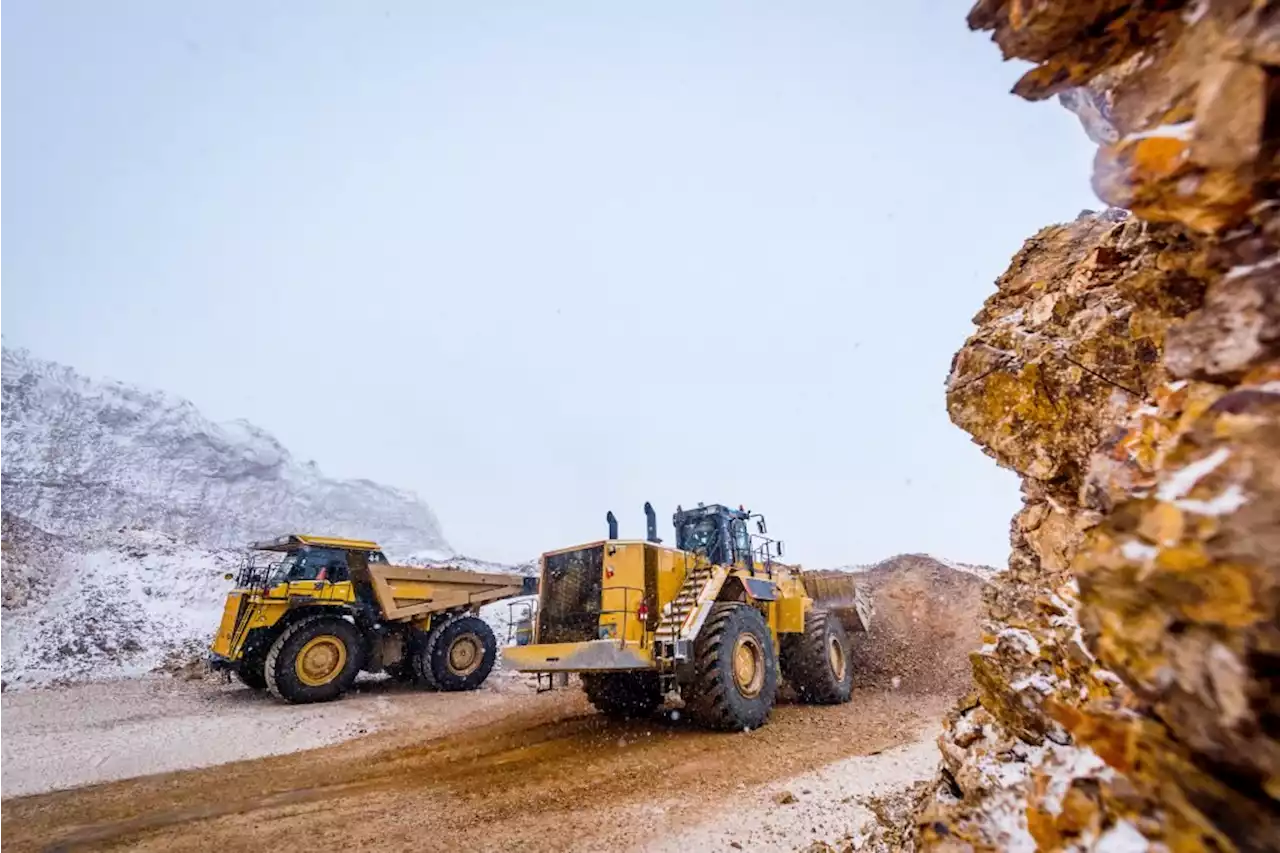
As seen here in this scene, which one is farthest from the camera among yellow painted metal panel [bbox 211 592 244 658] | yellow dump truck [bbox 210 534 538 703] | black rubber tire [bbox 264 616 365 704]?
yellow painted metal panel [bbox 211 592 244 658]

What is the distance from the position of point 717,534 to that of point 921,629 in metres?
7.34

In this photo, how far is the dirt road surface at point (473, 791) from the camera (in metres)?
4.83

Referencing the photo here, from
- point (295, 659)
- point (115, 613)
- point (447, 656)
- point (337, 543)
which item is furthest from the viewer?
point (115, 613)

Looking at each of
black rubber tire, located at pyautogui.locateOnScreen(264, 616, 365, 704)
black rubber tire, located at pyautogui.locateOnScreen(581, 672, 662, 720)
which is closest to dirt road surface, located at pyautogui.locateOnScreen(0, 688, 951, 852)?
black rubber tire, located at pyautogui.locateOnScreen(581, 672, 662, 720)

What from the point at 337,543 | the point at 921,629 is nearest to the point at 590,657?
the point at 337,543

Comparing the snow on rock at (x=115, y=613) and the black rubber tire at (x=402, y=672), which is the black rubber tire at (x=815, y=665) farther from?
the snow on rock at (x=115, y=613)

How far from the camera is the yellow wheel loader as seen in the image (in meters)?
7.84

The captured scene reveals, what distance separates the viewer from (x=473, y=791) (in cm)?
595

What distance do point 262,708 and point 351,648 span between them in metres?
1.57

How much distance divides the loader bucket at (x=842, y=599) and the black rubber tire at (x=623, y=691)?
512cm

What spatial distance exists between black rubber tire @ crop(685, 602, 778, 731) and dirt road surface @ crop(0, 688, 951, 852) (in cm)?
26

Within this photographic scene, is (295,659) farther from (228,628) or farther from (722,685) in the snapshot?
(722,685)

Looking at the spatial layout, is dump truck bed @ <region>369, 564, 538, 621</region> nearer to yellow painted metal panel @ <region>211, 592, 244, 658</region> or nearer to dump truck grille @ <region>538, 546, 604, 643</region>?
yellow painted metal panel @ <region>211, 592, 244, 658</region>

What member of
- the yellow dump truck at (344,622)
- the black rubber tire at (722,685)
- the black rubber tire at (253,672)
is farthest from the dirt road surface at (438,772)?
the yellow dump truck at (344,622)
